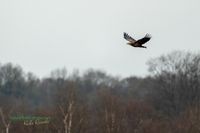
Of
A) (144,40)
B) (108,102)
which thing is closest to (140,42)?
(144,40)

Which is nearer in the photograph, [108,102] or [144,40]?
[144,40]

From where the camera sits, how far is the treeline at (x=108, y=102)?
51156 millimetres

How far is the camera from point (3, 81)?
381ft

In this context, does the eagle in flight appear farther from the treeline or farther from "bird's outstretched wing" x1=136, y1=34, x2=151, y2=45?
the treeline

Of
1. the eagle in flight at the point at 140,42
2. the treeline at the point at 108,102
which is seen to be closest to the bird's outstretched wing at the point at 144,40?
the eagle in flight at the point at 140,42

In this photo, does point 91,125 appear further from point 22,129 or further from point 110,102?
point 22,129

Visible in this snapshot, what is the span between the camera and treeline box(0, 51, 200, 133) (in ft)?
168

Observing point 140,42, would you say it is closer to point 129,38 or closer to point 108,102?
point 129,38

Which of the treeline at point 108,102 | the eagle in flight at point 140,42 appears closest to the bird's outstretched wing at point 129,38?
the eagle in flight at point 140,42

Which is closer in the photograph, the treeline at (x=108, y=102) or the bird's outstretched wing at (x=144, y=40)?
the bird's outstretched wing at (x=144, y=40)

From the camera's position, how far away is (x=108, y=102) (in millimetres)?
55281

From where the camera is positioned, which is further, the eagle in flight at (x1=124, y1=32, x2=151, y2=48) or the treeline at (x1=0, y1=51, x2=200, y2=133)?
the treeline at (x1=0, y1=51, x2=200, y2=133)

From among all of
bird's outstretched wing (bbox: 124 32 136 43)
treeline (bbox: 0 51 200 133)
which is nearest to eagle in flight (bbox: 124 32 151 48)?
bird's outstretched wing (bbox: 124 32 136 43)

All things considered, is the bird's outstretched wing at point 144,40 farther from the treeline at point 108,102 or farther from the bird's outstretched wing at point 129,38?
the treeline at point 108,102
